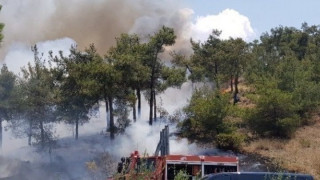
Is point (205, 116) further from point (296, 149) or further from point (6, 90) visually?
point (6, 90)

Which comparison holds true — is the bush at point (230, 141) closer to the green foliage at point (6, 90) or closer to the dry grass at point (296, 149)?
the dry grass at point (296, 149)

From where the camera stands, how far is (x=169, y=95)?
60312 mm

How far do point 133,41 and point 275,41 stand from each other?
88.5ft

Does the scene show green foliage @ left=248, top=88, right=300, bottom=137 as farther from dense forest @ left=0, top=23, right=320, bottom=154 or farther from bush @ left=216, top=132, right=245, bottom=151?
bush @ left=216, top=132, right=245, bottom=151

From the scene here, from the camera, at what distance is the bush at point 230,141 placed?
1364 inches

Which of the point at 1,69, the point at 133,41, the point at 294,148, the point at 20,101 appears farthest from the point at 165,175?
the point at 1,69

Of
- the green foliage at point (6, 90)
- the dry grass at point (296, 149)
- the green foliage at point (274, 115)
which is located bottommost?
the dry grass at point (296, 149)

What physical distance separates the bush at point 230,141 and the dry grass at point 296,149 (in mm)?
1102

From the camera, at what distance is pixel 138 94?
Answer: 40.8 m

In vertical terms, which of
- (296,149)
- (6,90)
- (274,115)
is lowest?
(296,149)

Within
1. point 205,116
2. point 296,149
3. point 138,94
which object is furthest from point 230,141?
point 138,94

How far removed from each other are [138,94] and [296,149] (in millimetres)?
13154

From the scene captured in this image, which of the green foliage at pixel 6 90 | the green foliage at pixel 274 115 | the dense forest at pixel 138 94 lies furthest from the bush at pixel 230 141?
the green foliage at pixel 6 90

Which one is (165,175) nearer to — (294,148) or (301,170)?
(301,170)
